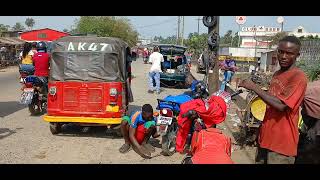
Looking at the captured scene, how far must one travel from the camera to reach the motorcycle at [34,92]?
35.2 ft

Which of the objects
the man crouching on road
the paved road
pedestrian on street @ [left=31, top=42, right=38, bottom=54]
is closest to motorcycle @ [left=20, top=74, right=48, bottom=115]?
the paved road

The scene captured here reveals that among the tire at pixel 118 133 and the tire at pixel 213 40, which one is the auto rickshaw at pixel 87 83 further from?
the tire at pixel 213 40

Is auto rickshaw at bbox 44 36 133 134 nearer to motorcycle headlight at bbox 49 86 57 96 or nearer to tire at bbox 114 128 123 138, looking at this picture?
motorcycle headlight at bbox 49 86 57 96

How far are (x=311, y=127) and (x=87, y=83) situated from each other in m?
5.10

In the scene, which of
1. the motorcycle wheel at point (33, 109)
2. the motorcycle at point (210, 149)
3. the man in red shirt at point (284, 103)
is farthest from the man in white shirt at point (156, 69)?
the man in red shirt at point (284, 103)

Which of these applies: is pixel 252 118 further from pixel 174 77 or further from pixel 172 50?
pixel 172 50

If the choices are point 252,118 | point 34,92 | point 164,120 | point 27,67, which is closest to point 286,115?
point 164,120

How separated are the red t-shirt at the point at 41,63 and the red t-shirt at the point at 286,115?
28.3 ft

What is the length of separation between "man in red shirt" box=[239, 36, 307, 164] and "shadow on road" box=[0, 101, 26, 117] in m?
8.97
